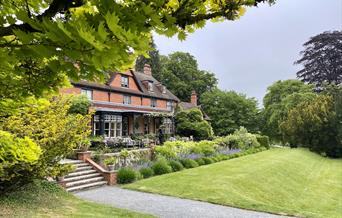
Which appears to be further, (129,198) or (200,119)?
(200,119)

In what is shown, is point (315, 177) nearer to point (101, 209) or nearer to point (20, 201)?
point (101, 209)

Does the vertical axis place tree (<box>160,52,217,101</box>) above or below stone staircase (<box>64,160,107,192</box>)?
above

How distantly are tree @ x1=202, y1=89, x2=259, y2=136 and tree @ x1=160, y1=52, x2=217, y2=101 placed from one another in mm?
12876

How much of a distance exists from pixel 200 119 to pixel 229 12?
38.1m

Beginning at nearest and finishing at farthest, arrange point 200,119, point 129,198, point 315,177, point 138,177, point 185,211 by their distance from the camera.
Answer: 1. point 185,211
2. point 129,198
3. point 138,177
4. point 315,177
5. point 200,119

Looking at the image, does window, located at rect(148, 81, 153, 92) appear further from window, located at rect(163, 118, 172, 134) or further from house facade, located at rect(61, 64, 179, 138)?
window, located at rect(163, 118, 172, 134)

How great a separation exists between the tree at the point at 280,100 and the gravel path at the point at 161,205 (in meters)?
39.7

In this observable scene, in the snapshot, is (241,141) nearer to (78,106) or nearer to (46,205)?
(78,106)

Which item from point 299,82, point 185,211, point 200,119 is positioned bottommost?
point 185,211

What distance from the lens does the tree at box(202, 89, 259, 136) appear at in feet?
171

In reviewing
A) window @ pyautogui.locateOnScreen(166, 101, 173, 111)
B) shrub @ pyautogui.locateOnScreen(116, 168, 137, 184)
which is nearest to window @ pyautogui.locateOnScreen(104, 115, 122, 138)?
window @ pyautogui.locateOnScreen(166, 101, 173, 111)

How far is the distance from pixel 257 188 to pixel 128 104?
864 inches

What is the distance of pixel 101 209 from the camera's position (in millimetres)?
11445

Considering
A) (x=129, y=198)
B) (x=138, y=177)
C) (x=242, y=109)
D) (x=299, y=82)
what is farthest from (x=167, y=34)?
(x=299, y=82)
